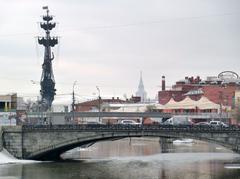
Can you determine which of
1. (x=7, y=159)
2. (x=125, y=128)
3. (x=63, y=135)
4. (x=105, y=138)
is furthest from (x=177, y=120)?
(x=7, y=159)

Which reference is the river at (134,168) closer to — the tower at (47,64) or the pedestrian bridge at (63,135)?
the pedestrian bridge at (63,135)

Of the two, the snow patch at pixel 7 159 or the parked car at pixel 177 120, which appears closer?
the snow patch at pixel 7 159

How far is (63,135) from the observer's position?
108 m

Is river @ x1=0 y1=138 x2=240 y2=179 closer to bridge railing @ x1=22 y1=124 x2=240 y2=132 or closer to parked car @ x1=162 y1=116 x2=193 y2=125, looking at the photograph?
bridge railing @ x1=22 y1=124 x2=240 y2=132

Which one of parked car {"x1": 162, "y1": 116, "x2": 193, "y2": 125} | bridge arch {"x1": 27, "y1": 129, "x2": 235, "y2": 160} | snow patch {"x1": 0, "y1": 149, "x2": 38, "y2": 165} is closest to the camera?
snow patch {"x1": 0, "y1": 149, "x2": 38, "y2": 165}

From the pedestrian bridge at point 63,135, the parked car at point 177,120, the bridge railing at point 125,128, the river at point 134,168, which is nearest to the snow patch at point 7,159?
the pedestrian bridge at point 63,135

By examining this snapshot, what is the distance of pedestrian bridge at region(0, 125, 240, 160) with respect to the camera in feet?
345

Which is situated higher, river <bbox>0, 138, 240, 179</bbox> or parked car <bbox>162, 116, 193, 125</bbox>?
parked car <bbox>162, 116, 193, 125</bbox>

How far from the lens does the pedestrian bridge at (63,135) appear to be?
345ft

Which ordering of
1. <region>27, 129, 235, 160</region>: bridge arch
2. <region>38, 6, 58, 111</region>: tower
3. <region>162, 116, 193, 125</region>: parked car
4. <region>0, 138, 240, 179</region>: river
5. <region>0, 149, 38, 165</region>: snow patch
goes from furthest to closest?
<region>38, 6, 58, 111</region>: tower → <region>162, 116, 193, 125</region>: parked car → <region>27, 129, 235, 160</region>: bridge arch → <region>0, 149, 38, 165</region>: snow patch → <region>0, 138, 240, 179</region>: river

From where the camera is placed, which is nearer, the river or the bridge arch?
the river

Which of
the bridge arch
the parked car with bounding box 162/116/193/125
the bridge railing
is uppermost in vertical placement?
the parked car with bounding box 162/116/193/125

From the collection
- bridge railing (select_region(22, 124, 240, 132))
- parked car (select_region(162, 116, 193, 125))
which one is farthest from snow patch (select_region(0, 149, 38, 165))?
parked car (select_region(162, 116, 193, 125))

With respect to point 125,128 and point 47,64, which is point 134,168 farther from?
point 47,64
